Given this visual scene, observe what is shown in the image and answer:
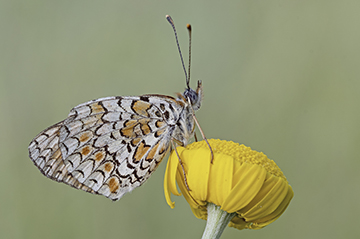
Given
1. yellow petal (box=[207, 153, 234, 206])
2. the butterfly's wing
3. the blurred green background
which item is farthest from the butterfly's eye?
the blurred green background

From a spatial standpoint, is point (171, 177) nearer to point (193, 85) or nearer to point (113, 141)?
point (113, 141)

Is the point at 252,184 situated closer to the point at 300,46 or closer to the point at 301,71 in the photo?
the point at 301,71

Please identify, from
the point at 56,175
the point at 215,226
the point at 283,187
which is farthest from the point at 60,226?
the point at 283,187

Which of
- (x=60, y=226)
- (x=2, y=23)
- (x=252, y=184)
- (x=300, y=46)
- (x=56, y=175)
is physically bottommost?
(x=60, y=226)

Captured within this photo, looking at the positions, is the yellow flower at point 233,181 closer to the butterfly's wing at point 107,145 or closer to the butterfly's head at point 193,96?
the butterfly's wing at point 107,145

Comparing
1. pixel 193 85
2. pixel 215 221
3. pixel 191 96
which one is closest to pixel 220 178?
pixel 215 221
